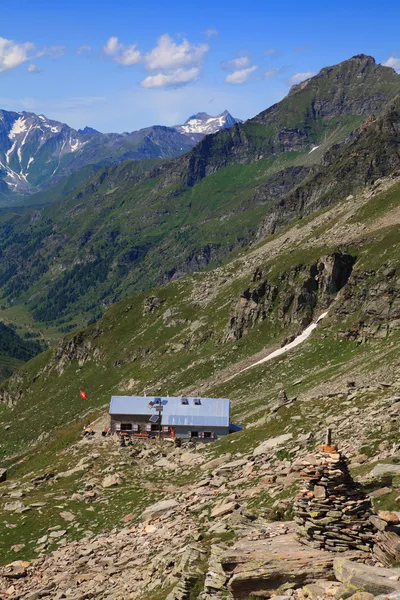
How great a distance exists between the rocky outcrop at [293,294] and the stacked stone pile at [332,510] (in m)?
105

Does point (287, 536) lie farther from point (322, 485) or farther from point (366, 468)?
point (366, 468)

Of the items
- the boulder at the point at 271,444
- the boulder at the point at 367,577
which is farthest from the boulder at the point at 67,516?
the boulder at the point at 367,577

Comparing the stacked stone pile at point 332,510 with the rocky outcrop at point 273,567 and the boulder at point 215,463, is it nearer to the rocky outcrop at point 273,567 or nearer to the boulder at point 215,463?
the rocky outcrop at point 273,567

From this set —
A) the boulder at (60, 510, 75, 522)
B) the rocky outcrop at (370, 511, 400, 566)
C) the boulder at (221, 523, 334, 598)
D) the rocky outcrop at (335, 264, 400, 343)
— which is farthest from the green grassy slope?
the rocky outcrop at (370, 511, 400, 566)

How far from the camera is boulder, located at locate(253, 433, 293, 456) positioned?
152 ft

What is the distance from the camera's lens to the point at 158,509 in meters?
39.9

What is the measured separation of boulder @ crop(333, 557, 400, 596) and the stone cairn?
2015mm

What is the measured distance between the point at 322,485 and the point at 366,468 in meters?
11.4

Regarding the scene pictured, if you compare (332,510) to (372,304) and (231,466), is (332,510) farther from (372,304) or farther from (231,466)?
(372,304)

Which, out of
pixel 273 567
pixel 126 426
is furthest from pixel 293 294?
pixel 273 567

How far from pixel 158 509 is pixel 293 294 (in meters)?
104

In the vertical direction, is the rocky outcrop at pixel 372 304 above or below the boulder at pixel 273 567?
above

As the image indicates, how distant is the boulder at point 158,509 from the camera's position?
39562 millimetres

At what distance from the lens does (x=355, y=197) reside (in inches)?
7293
